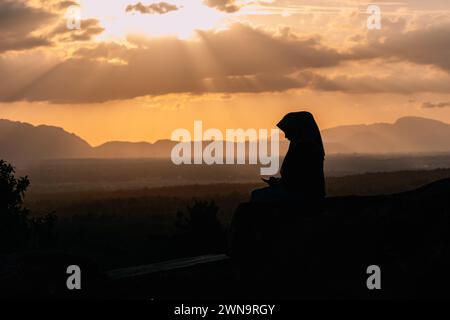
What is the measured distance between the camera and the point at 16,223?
36.2m

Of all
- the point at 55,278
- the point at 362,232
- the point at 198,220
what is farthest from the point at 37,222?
the point at 362,232

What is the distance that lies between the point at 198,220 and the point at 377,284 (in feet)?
65.9

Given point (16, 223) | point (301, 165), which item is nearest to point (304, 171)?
point (301, 165)

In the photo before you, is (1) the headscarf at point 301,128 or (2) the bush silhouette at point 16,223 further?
(2) the bush silhouette at point 16,223

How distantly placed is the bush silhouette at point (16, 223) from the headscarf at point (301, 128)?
21896 millimetres

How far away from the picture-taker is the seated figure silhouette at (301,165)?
15672mm

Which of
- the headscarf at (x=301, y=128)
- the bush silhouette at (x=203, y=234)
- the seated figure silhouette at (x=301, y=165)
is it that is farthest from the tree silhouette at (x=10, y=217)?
the headscarf at (x=301, y=128)

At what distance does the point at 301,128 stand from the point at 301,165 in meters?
0.76

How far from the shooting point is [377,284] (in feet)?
45.4

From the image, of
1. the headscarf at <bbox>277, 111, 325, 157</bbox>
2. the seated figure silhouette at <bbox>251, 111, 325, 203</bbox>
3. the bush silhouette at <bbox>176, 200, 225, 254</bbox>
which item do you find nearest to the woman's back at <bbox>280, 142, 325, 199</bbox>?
the seated figure silhouette at <bbox>251, 111, 325, 203</bbox>

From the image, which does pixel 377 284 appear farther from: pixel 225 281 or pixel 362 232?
pixel 225 281

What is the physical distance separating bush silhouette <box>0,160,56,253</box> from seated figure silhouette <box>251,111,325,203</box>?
851 inches

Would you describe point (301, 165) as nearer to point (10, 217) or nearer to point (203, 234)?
point (203, 234)

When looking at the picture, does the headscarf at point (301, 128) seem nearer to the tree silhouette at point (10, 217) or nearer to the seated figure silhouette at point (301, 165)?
the seated figure silhouette at point (301, 165)
